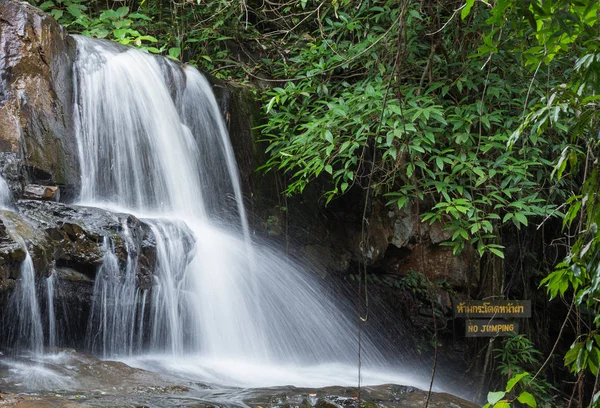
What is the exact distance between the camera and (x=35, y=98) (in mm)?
5082

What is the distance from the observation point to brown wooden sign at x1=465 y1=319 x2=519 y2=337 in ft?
16.3

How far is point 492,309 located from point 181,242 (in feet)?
7.73

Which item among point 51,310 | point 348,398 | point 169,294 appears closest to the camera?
point 348,398

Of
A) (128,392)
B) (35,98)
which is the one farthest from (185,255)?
(35,98)

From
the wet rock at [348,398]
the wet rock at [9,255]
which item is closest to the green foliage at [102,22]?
the wet rock at [9,255]

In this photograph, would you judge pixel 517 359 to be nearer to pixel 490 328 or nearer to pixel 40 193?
pixel 490 328

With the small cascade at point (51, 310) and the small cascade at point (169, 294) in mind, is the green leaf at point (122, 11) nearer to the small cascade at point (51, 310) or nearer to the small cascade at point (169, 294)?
the small cascade at point (169, 294)

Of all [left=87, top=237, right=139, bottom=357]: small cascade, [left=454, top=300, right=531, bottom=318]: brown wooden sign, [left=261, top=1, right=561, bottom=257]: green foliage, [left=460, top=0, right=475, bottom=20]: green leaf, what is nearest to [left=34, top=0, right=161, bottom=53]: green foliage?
[left=261, top=1, right=561, bottom=257]: green foliage

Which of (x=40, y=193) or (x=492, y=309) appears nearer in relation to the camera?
(x=40, y=193)

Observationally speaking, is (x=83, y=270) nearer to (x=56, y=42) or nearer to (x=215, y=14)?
(x=56, y=42)

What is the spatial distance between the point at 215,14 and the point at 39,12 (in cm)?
248

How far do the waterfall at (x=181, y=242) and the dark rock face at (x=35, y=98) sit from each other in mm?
215

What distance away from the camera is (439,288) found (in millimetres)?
6465

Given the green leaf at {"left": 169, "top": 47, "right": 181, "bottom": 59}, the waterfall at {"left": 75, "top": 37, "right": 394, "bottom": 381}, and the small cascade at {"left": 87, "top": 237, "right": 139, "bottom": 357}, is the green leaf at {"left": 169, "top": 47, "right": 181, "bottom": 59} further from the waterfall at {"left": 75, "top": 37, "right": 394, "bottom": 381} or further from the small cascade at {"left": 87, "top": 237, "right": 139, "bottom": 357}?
the small cascade at {"left": 87, "top": 237, "right": 139, "bottom": 357}
